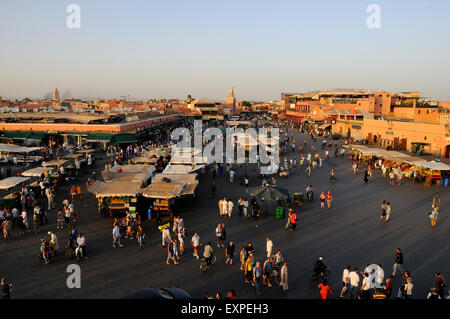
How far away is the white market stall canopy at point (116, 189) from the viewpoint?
15.6 m

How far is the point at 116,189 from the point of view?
1602cm

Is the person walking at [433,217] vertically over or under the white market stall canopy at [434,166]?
under

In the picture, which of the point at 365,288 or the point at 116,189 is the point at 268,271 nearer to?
the point at 365,288

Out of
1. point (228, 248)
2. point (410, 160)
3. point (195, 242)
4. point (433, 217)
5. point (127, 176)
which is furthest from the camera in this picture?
point (410, 160)

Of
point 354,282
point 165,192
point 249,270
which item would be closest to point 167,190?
point 165,192

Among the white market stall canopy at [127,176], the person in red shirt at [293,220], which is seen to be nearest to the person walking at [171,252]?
the person in red shirt at [293,220]

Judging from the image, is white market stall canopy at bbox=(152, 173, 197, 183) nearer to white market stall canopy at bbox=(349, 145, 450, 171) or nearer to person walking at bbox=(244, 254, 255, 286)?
person walking at bbox=(244, 254, 255, 286)

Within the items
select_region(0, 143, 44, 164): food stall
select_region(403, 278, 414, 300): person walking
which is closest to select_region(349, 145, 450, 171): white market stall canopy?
select_region(403, 278, 414, 300): person walking

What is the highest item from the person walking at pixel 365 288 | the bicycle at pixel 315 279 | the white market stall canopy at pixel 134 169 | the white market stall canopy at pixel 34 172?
the white market stall canopy at pixel 134 169

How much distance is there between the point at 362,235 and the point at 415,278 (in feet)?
11.8

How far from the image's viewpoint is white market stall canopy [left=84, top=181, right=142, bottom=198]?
1562cm

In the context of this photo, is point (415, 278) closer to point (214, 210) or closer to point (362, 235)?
point (362, 235)

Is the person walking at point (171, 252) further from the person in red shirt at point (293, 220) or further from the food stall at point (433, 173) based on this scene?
the food stall at point (433, 173)
